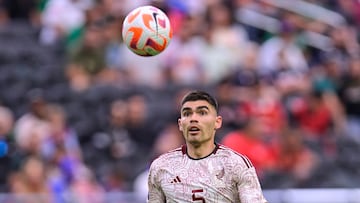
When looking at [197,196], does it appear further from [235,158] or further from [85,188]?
[85,188]

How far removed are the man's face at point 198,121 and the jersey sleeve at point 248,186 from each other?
0.37 m

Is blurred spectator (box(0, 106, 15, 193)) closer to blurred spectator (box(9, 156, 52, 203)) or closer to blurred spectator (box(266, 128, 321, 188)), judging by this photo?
blurred spectator (box(9, 156, 52, 203))

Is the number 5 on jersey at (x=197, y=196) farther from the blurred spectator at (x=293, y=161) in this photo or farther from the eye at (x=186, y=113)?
the blurred spectator at (x=293, y=161)

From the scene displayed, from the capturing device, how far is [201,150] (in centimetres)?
901

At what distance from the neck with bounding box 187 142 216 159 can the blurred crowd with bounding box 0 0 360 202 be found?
14.8ft

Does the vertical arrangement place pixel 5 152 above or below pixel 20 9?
below

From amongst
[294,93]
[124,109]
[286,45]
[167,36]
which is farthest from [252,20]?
[167,36]

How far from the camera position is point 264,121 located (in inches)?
613

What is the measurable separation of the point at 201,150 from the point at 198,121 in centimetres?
26

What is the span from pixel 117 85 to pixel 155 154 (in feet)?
5.81

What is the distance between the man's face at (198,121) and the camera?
8883mm

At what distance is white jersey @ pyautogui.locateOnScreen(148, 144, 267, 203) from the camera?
876 centimetres

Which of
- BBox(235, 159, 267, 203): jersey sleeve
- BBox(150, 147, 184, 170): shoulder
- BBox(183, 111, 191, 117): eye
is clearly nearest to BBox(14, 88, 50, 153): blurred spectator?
BBox(150, 147, 184, 170): shoulder

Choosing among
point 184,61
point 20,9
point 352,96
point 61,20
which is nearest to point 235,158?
point 184,61
